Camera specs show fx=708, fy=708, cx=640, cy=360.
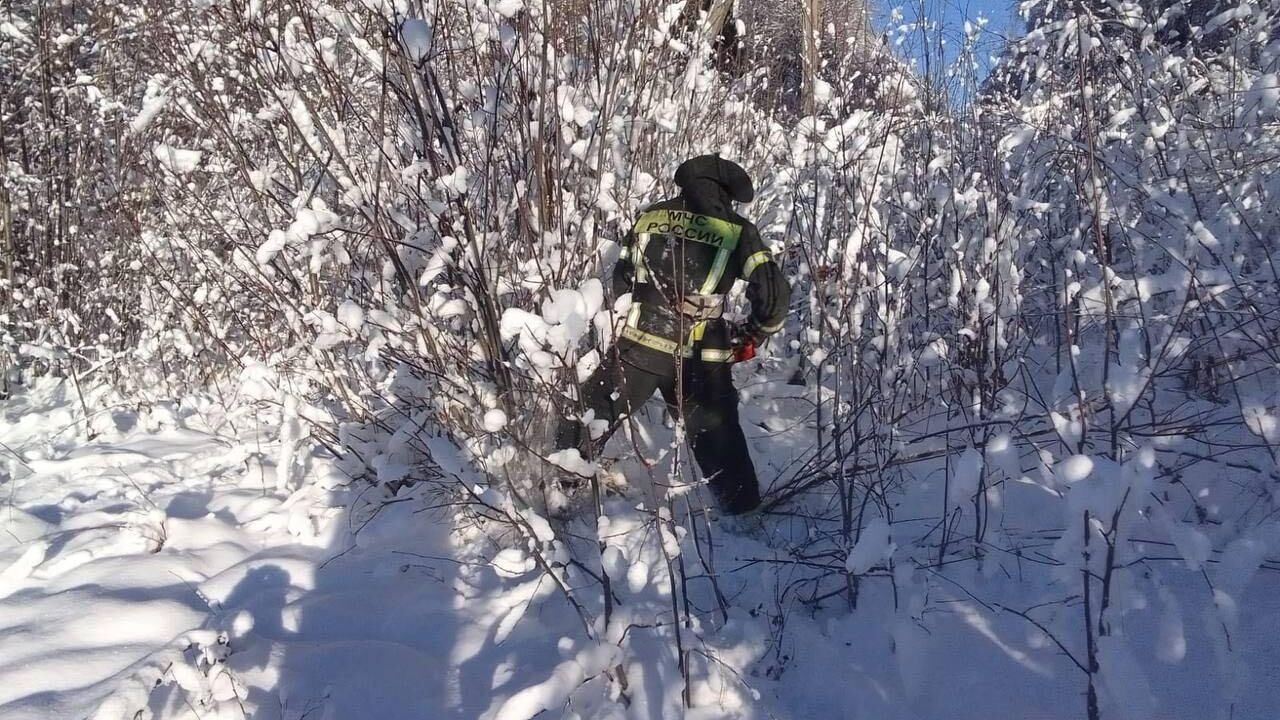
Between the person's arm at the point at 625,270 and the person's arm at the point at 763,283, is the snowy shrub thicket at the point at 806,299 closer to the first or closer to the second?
the person's arm at the point at 625,270

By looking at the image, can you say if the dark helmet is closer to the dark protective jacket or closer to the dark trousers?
the dark protective jacket

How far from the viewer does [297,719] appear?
1748 millimetres

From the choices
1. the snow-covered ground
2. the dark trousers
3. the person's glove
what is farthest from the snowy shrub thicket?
the person's glove

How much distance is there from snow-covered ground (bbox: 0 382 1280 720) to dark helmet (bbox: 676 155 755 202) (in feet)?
3.95

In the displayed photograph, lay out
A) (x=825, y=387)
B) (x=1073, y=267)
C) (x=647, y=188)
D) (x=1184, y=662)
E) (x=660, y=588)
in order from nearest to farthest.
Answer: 1. (x=1184, y=662)
2. (x=660, y=588)
3. (x=647, y=188)
4. (x=1073, y=267)
5. (x=825, y=387)

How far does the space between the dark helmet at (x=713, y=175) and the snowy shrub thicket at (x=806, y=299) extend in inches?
8.3

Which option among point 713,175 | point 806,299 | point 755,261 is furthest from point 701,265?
point 806,299

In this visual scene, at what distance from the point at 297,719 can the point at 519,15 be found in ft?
6.67

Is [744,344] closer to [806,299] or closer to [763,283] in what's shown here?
[763,283]

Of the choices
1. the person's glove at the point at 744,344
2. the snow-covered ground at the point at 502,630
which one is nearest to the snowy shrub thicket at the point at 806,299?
the snow-covered ground at the point at 502,630

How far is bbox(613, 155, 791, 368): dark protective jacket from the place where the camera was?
8.01ft

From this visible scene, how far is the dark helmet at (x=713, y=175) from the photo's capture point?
2.50 metres

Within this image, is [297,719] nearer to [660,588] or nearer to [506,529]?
[506,529]

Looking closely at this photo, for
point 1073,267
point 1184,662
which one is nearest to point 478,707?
point 1184,662
